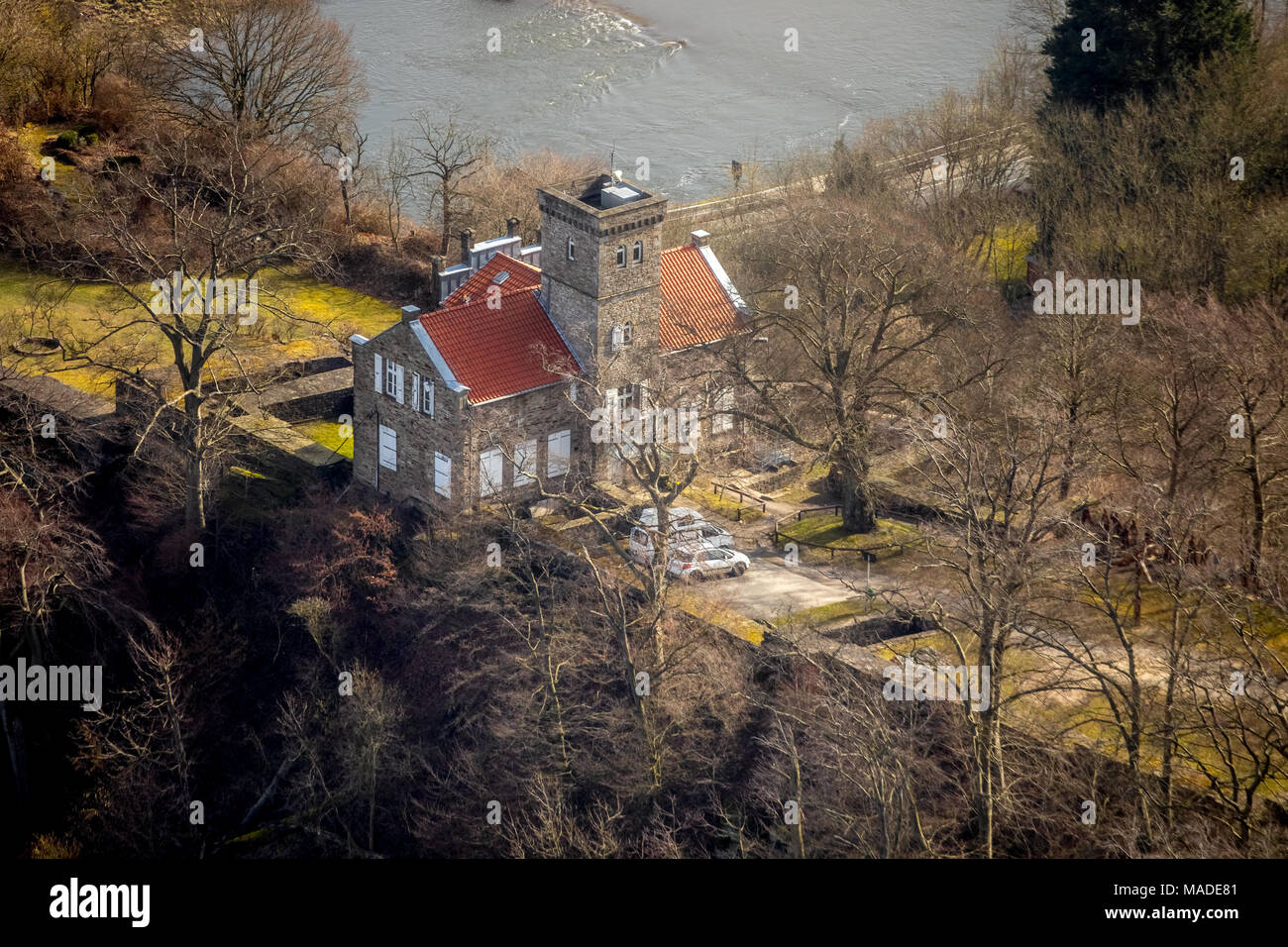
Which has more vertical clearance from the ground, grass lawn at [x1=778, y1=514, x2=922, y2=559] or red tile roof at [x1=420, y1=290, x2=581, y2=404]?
red tile roof at [x1=420, y1=290, x2=581, y2=404]

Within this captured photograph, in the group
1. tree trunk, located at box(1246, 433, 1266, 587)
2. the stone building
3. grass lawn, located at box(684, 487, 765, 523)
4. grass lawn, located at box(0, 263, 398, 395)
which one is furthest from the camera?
grass lawn, located at box(0, 263, 398, 395)

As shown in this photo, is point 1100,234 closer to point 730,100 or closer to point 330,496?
point 330,496

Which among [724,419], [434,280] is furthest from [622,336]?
[434,280]

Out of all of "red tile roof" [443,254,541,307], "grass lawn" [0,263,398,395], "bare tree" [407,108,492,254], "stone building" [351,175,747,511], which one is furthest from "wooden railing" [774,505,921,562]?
"bare tree" [407,108,492,254]

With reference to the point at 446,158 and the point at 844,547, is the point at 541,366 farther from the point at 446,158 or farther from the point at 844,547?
the point at 446,158

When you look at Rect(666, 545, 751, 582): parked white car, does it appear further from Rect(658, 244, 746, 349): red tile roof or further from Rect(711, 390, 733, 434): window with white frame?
Rect(658, 244, 746, 349): red tile roof

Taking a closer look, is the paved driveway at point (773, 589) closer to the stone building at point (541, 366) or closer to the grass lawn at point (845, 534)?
the grass lawn at point (845, 534)
